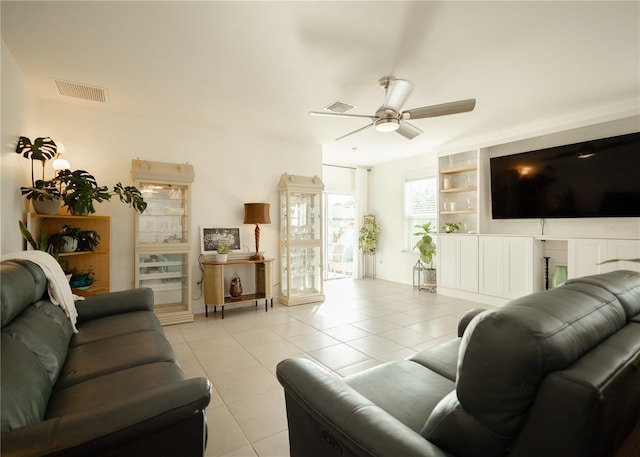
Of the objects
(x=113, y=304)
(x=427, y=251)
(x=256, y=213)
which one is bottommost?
(x=113, y=304)

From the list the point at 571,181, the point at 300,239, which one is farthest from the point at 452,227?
the point at 300,239

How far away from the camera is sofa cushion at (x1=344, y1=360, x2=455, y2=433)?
1.33m

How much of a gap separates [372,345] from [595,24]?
10.8 feet

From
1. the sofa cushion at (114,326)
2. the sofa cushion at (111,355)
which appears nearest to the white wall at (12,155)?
the sofa cushion at (114,326)

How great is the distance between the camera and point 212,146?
15.8 ft

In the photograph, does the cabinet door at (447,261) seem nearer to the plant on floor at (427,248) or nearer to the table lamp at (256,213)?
the plant on floor at (427,248)

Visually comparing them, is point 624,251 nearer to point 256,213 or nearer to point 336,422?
point 336,422

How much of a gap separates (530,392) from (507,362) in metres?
0.09

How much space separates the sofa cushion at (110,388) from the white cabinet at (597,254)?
4.36 meters

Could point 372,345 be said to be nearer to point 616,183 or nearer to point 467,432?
point 467,432

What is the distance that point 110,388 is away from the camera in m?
1.54

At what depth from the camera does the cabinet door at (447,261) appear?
5660 millimetres

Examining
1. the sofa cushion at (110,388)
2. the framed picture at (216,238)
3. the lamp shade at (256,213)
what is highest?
the lamp shade at (256,213)

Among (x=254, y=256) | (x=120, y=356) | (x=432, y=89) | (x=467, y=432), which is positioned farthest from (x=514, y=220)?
(x=120, y=356)
